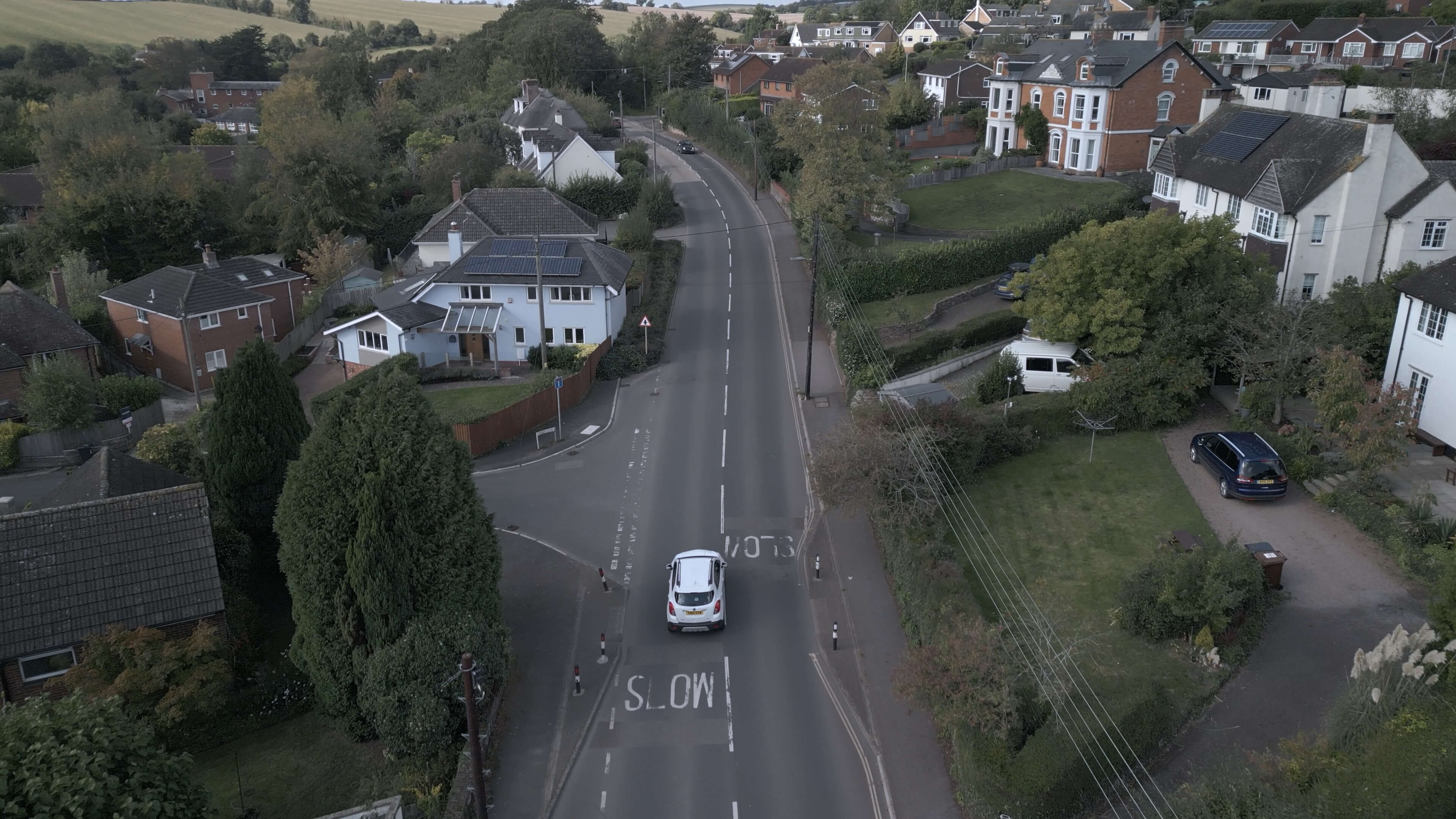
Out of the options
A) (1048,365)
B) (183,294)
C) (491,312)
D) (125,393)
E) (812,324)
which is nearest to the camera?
(1048,365)

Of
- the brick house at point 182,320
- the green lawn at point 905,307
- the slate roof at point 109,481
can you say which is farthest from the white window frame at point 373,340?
the green lawn at point 905,307

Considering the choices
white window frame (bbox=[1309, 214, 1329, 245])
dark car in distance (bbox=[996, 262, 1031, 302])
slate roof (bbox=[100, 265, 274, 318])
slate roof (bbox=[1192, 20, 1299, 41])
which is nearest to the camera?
white window frame (bbox=[1309, 214, 1329, 245])

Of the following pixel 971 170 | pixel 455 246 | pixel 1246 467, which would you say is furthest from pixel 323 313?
pixel 1246 467

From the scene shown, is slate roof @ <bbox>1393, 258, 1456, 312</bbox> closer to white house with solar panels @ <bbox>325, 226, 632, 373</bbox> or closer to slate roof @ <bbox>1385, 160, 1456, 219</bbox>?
slate roof @ <bbox>1385, 160, 1456, 219</bbox>

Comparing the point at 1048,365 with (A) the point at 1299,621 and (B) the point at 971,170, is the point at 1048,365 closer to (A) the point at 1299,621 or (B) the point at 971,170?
(A) the point at 1299,621

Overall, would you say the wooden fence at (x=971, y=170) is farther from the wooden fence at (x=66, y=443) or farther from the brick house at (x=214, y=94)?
the brick house at (x=214, y=94)

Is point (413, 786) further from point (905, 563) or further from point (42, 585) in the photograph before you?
point (905, 563)

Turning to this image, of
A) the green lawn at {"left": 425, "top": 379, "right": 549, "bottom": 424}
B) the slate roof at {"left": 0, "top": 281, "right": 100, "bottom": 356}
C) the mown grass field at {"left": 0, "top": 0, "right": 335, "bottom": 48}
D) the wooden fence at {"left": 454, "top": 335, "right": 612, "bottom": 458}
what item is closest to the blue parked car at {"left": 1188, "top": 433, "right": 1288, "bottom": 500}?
the wooden fence at {"left": 454, "top": 335, "right": 612, "bottom": 458}
